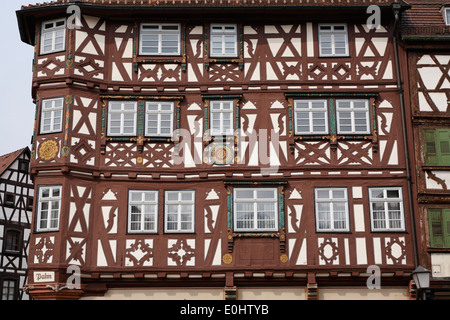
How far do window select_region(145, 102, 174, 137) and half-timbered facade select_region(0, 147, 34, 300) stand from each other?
16685 mm

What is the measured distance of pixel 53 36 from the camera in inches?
911

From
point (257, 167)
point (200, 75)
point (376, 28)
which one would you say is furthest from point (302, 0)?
point (257, 167)

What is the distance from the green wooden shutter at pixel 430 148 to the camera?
22.2m

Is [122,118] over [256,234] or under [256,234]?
over

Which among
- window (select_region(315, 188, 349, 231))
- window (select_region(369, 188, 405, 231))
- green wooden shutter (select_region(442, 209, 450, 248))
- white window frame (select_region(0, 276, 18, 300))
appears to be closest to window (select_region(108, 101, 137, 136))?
window (select_region(315, 188, 349, 231))

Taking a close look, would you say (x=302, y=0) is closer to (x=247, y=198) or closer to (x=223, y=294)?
(x=247, y=198)

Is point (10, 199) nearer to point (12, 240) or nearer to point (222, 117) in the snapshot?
point (12, 240)

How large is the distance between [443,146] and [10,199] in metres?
23.5

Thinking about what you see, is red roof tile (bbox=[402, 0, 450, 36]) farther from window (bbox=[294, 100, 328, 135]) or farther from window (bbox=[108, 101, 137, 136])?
window (bbox=[108, 101, 137, 136])

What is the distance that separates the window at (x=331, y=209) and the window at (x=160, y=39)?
6811 millimetres

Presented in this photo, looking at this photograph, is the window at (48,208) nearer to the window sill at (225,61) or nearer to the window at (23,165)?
the window sill at (225,61)

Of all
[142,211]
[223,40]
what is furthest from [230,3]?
[142,211]

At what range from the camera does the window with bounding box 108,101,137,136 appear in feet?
Result: 73.7
